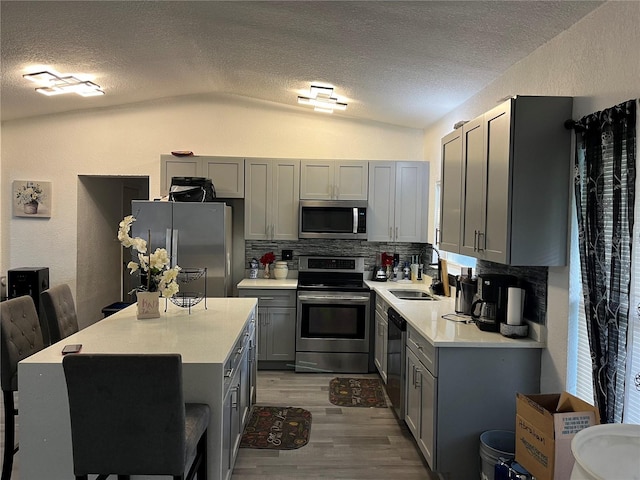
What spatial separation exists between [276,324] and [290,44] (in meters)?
2.72

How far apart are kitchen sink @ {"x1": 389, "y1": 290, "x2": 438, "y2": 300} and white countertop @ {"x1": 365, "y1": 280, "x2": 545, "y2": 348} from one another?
0.66 feet

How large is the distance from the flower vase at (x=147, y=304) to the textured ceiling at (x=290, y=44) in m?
1.73

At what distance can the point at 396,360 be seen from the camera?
3.42 meters

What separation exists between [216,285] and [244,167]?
134cm

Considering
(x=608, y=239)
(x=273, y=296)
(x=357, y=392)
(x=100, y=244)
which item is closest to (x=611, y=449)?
(x=608, y=239)

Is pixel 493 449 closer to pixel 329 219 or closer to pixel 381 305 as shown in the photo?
pixel 381 305

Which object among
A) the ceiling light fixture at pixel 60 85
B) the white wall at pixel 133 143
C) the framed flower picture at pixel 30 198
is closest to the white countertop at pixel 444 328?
the white wall at pixel 133 143

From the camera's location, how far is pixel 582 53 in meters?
2.19

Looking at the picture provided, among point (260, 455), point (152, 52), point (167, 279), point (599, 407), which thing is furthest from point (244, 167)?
point (599, 407)

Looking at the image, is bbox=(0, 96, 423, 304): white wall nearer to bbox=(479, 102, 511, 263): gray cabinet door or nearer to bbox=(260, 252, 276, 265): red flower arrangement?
bbox=(260, 252, 276, 265): red flower arrangement

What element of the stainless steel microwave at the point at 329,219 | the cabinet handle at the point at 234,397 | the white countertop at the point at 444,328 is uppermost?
the stainless steel microwave at the point at 329,219

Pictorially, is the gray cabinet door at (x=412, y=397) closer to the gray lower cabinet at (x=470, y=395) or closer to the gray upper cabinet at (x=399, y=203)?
the gray lower cabinet at (x=470, y=395)

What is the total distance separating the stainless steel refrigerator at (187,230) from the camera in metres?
4.19

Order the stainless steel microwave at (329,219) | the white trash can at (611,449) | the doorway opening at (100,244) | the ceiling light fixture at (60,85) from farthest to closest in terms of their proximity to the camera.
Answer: the doorway opening at (100,244), the stainless steel microwave at (329,219), the ceiling light fixture at (60,85), the white trash can at (611,449)
